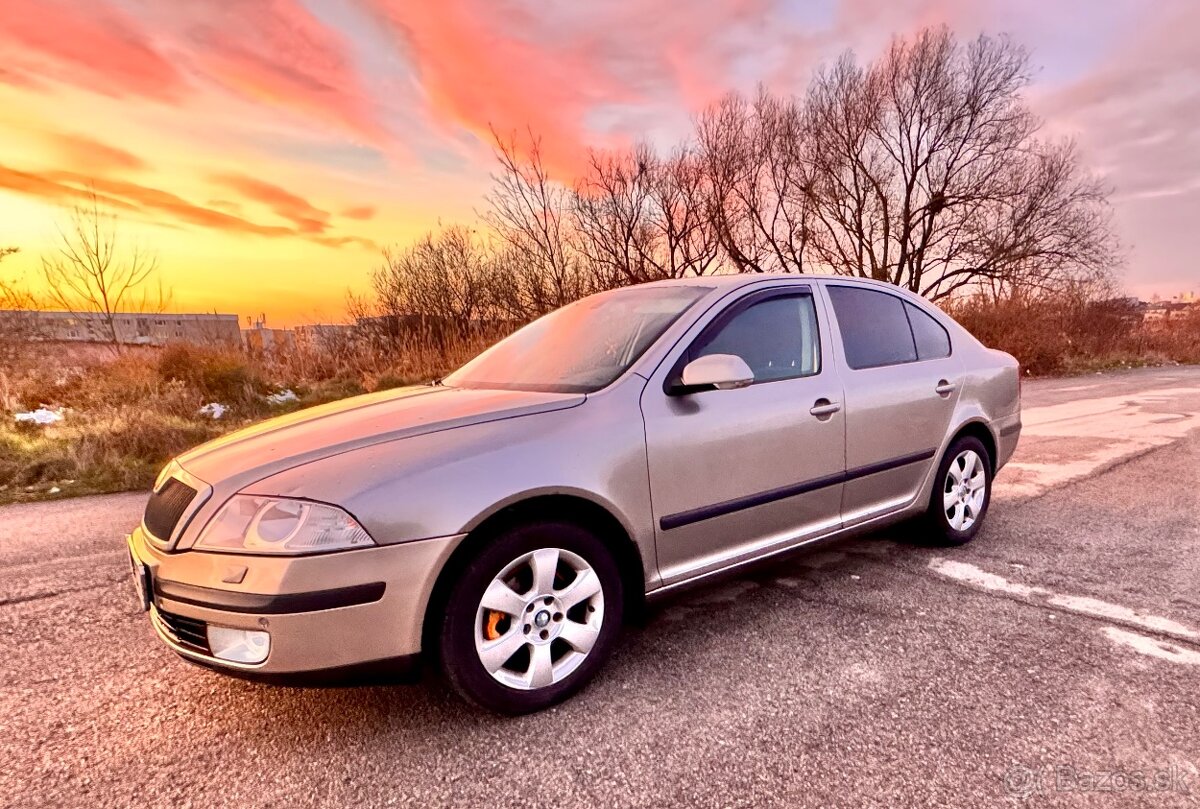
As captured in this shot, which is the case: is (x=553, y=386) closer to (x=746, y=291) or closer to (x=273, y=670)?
(x=746, y=291)

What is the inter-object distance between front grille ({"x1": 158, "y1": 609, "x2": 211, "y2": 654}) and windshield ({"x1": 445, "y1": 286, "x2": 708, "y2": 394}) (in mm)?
1448

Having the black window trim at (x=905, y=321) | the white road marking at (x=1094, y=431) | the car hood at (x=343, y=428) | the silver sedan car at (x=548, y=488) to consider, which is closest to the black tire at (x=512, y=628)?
the silver sedan car at (x=548, y=488)

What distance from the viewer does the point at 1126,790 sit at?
1.88 meters

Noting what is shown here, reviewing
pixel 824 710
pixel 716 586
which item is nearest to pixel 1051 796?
pixel 824 710

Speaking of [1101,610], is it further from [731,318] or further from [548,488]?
[548,488]

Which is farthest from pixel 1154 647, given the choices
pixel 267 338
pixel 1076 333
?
pixel 1076 333

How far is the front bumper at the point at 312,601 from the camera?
78.5 inches

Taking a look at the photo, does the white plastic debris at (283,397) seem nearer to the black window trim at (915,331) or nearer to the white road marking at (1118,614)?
the black window trim at (915,331)

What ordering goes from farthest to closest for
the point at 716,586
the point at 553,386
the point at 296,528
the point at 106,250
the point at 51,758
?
the point at 106,250, the point at 716,586, the point at 553,386, the point at 51,758, the point at 296,528

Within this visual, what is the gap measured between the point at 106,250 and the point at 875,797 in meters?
14.6

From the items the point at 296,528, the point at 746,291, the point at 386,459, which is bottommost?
the point at 296,528

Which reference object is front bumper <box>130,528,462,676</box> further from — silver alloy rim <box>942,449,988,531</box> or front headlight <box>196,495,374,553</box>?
silver alloy rim <box>942,449,988,531</box>

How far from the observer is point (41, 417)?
26.9 feet

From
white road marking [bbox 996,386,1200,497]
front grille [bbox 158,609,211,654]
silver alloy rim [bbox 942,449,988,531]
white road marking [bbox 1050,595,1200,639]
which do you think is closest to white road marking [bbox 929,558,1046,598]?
white road marking [bbox 1050,595,1200,639]
